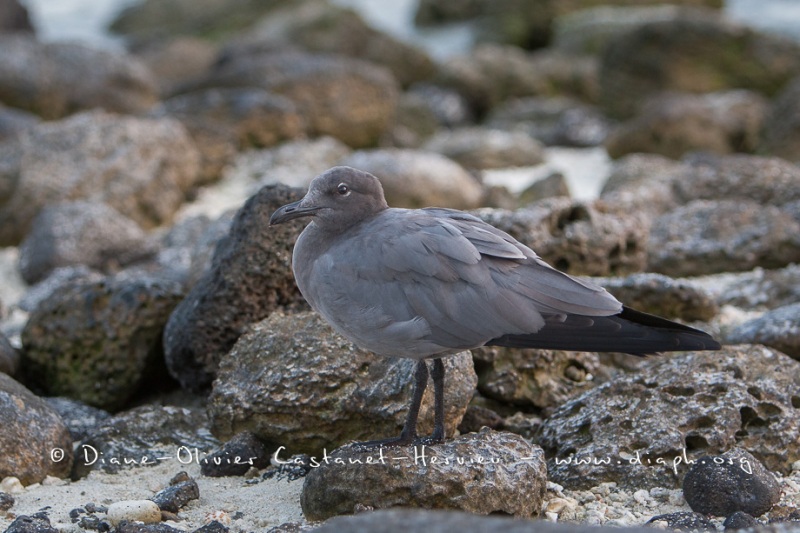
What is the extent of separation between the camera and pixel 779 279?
22.5ft

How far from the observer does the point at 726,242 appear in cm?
749

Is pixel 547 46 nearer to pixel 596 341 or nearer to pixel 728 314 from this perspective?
pixel 728 314

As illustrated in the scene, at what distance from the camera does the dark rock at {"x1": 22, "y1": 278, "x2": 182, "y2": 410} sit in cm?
585

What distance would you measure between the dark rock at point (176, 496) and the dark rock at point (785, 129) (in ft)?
28.8

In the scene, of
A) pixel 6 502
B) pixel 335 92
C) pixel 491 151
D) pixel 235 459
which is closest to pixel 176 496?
pixel 235 459

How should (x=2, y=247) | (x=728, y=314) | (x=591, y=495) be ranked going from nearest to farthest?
(x=591, y=495)
(x=728, y=314)
(x=2, y=247)

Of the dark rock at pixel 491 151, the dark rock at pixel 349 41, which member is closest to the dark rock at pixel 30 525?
the dark rock at pixel 491 151

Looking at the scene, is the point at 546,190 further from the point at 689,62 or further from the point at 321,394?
the point at 689,62

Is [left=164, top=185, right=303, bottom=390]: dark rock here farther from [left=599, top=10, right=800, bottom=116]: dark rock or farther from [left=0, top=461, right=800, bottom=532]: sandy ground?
[left=599, top=10, right=800, bottom=116]: dark rock

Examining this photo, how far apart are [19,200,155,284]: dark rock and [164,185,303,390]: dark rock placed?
305 cm

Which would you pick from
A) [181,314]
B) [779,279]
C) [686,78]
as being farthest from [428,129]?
[181,314]

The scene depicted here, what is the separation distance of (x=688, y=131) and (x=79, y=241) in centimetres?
752

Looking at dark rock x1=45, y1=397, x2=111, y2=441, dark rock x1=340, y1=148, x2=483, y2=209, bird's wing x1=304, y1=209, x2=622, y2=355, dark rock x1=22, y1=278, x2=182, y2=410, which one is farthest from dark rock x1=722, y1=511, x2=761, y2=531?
dark rock x1=340, y1=148, x2=483, y2=209

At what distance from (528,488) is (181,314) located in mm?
2439
